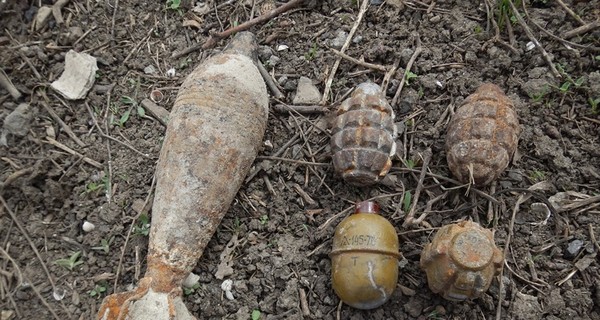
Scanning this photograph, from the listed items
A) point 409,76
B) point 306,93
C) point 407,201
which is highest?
point 409,76

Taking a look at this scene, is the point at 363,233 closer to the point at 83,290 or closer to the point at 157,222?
the point at 157,222

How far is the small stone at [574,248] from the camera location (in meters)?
3.08

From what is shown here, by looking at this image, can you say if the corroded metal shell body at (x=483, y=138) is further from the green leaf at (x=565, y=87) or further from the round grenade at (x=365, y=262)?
the round grenade at (x=365, y=262)

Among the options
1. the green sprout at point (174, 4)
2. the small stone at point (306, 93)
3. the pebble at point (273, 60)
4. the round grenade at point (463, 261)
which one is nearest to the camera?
the round grenade at point (463, 261)

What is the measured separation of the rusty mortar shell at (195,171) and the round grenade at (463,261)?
1.15 m

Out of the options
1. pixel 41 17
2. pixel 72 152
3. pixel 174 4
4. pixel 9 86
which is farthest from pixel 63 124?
pixel 174 4

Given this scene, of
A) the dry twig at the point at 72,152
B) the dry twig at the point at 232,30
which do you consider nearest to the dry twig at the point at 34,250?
the dry twig at the point at 72,152

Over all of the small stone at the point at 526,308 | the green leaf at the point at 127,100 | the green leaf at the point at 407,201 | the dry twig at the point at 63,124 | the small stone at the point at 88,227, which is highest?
the green leaf at the point at 127,100

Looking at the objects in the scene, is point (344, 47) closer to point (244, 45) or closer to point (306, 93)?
point (306, 93)

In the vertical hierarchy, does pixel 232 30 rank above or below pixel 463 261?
above

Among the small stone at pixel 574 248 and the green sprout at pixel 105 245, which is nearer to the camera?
the small stone at pixel 574 248

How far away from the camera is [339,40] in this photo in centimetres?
366

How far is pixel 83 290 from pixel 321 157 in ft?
5.05

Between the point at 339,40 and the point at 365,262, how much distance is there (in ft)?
4.99
